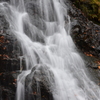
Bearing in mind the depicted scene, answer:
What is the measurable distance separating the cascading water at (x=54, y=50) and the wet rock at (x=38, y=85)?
0.39 feet

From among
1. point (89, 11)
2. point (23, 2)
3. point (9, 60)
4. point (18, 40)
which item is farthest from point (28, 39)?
point (89, 11)

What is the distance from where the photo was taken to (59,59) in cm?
639

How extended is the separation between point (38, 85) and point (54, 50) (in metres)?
2.53

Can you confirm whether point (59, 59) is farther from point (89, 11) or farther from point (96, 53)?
point (89, 11)

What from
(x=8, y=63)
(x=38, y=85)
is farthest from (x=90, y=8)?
(x=38, y=85)

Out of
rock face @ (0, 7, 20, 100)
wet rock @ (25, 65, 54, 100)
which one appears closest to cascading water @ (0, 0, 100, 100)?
wet rock @ (25, 65, 54, 100)

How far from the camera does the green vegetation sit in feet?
34.2

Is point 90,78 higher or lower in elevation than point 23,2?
lower

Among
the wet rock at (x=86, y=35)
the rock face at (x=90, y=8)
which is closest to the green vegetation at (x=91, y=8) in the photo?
the rock face at (x=90, y=8)

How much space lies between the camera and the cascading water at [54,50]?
5.01 m

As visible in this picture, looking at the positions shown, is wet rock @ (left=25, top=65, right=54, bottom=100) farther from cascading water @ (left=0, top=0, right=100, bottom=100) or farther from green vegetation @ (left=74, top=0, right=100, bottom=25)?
green vegetation @ (left=74, top=0, right=100, bottom=25)

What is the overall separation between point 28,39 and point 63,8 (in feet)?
13.7

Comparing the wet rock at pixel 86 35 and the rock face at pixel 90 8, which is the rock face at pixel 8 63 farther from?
the rock face at pixel 90 8

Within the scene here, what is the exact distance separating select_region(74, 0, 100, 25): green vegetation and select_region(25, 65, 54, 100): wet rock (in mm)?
7129
